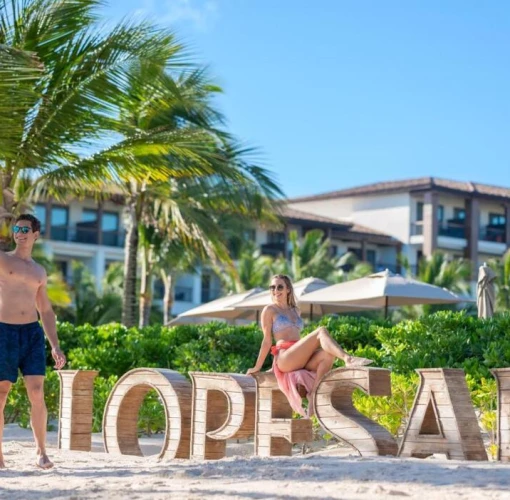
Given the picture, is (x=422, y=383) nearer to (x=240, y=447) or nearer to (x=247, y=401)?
(x=247, y=401)

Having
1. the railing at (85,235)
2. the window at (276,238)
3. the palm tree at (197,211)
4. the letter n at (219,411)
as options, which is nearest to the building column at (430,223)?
the window at (276,238)

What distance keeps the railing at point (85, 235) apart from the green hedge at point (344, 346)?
35.4 meters

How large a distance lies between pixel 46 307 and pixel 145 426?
186 inches

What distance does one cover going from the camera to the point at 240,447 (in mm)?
11352

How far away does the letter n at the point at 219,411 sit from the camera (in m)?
8.58

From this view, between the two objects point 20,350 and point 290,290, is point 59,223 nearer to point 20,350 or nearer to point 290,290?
point 290,290

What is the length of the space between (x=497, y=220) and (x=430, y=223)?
6034 millimetres

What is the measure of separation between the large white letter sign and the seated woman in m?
0.91

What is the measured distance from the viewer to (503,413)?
24.7 feet

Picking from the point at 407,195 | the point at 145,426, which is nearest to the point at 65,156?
the point at 145,426

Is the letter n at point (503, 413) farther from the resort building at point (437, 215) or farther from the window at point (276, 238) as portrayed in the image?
the resort building at point (437, 215)

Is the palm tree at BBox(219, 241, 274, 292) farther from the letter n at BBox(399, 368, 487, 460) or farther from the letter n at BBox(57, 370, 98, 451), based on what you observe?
the letter n at BBox(399, 368, 487, 460)

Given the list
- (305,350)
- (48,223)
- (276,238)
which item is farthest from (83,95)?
(276,238)

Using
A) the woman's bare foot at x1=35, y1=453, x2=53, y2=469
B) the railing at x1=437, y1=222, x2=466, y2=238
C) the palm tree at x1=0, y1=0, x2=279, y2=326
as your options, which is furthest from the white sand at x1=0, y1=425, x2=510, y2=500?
the railing at x1=437, y1=222, x2=466, y2=238
